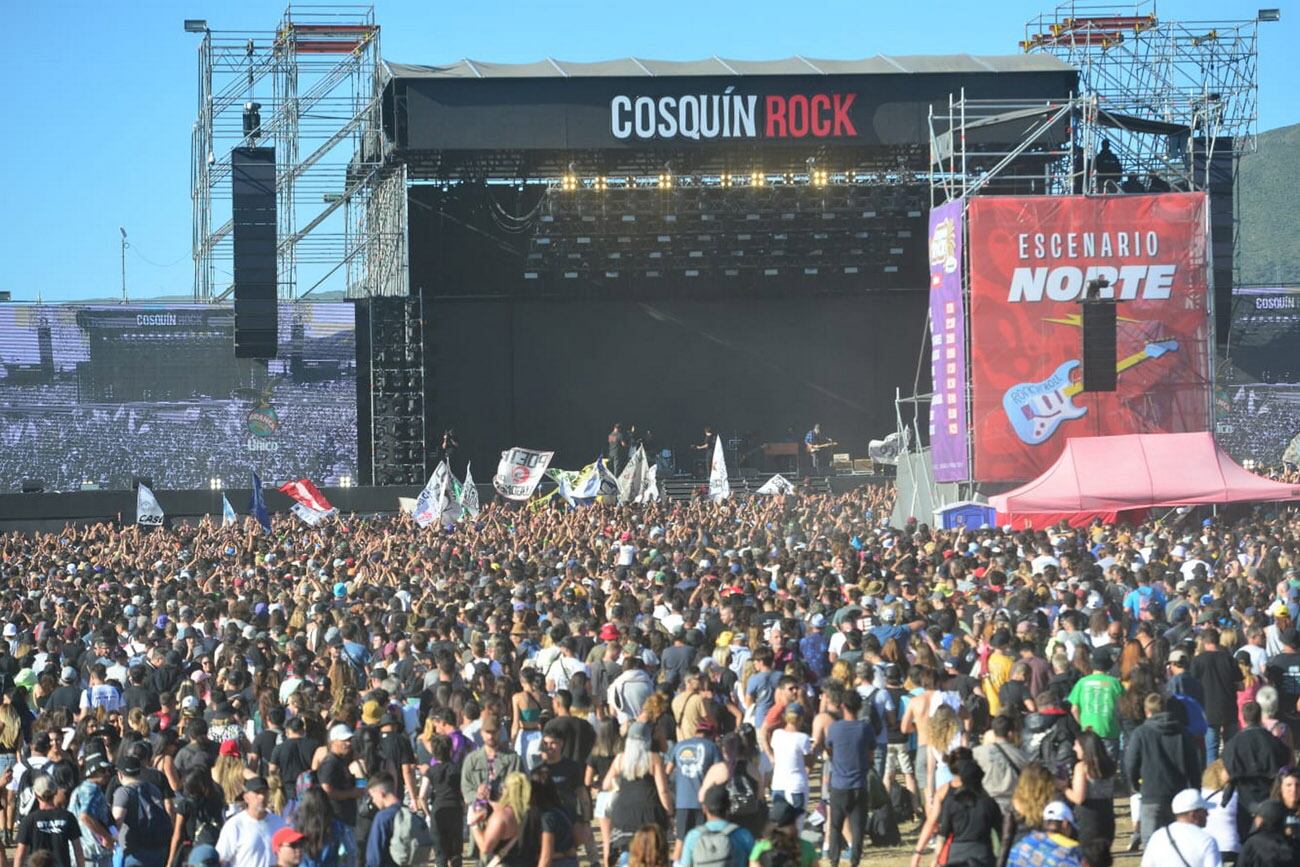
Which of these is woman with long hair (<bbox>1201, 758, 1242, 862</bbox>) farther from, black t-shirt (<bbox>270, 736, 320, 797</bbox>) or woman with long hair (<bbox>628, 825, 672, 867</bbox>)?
black t-shirt (<bbox>270, 736, 320, 797</bbox>)

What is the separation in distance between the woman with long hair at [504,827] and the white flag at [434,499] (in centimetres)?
2181

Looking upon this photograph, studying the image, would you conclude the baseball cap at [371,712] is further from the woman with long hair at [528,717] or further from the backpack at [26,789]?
the backpack at [26,789]

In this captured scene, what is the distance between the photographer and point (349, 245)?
1791 inches

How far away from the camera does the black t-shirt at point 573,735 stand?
10.4 metres

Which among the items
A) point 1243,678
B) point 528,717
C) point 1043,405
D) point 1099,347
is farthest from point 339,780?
point 1043,405

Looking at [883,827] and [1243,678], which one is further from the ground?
[1243,678]

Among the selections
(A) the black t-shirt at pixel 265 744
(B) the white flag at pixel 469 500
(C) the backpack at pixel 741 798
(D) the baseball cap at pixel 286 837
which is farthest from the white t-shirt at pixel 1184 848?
(B) the white flag at pixel 469 500

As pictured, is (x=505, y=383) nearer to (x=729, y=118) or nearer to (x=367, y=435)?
(x=367, y=435)

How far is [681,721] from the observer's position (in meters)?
11.0

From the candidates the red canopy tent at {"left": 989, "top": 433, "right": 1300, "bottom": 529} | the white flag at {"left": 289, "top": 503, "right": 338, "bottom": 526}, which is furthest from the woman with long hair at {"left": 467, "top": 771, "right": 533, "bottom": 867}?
the white flag at {"left": 289, "top": 503, "right": 338, "bottom": 526}

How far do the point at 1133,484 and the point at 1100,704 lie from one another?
16656 millimetres

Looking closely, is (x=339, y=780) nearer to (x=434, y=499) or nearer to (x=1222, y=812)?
(x=1222, y=812)

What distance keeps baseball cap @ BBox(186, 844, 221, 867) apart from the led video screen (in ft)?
115

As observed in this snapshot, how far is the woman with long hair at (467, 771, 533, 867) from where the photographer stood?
877cm
